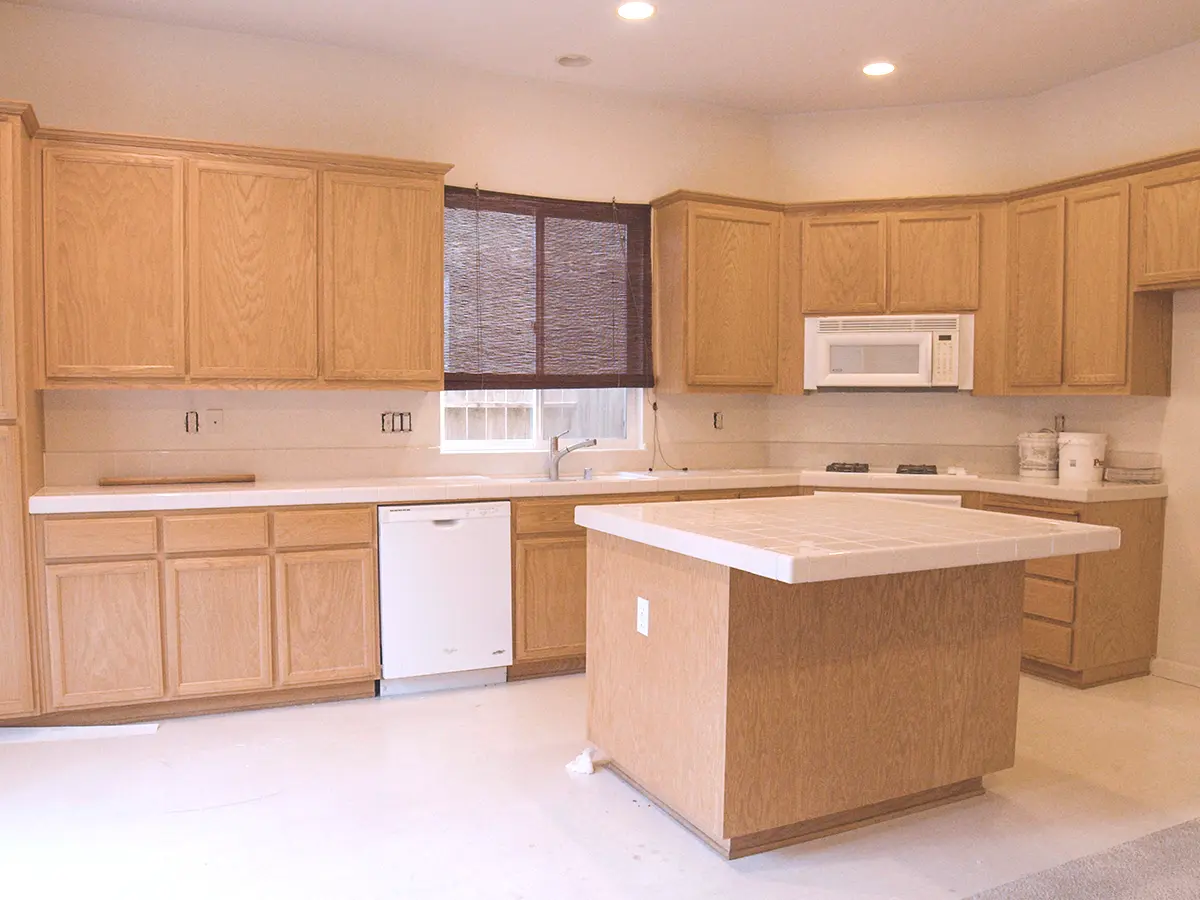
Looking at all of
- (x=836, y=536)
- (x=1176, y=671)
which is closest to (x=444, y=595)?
(x=836, y=536)

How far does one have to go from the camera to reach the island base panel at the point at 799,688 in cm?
253

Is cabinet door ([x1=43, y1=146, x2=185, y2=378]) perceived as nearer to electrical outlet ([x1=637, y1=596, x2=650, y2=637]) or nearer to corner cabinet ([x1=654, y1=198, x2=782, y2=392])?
electrical outlet ([x1=637, y1=596, x2=650, y2=637])

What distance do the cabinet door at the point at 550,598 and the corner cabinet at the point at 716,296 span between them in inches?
47.2

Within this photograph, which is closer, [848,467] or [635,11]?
[635,11]

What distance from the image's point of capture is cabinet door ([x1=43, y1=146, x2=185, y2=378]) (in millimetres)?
3641

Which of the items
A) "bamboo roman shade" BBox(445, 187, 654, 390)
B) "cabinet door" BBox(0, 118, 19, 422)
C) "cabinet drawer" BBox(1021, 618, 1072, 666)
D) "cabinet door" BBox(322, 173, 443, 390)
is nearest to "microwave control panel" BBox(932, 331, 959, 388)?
"cabinet drawer" BBox(1021, 618, 1072, 666)

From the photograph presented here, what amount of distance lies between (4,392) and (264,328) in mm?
996

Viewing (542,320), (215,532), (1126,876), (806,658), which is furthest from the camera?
(542,320)

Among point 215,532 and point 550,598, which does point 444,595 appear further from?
point 215,532

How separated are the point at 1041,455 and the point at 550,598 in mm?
2644

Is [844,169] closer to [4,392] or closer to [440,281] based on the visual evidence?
[440,281]

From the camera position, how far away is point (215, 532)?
144 inches

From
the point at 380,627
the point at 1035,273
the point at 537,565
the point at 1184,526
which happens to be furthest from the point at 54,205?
the point at 1184,526

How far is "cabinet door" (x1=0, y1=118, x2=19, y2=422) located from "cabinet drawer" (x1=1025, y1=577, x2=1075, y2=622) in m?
4.48
